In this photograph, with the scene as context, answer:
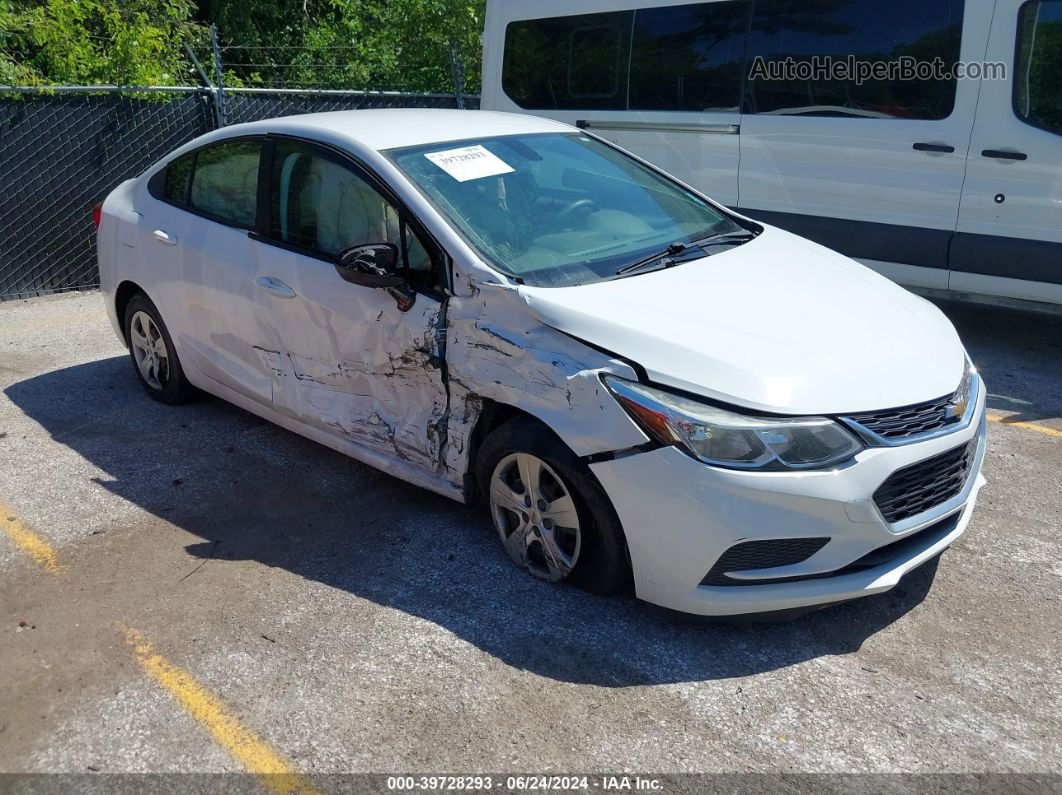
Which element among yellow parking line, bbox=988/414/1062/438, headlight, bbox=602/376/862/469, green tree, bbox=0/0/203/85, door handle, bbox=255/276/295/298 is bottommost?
yellow parking line, bbox=988/414/1062/438

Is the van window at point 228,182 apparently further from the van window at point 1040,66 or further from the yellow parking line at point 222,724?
the van window at point 1040,66

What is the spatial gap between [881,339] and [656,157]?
4.53 meters

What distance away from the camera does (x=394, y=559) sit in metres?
4.06

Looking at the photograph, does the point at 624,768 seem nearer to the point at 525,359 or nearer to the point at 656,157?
the point at 525,359

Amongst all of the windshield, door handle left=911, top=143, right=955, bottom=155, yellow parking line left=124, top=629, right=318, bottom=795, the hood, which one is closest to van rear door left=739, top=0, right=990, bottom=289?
door handle left=911, top=143, right=955, bottom=155

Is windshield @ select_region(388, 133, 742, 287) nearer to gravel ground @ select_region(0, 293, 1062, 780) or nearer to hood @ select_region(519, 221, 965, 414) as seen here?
hood @ select_region(519, 221, 965, 414)

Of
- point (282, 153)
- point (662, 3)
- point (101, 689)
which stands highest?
point (662, 3)

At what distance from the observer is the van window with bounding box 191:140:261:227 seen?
4.86 meters

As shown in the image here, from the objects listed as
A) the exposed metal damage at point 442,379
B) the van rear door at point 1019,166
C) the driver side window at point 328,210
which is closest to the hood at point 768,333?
the exposed metal damage at point 442,379

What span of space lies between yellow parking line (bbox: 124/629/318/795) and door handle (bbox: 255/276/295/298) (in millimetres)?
1591

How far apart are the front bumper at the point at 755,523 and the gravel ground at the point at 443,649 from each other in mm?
241

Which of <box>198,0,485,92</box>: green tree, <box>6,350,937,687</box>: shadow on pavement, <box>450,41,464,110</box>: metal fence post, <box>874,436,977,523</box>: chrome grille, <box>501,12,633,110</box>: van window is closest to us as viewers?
<box>874,436,977,523</box>: chrome grille

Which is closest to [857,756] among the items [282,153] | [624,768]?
[624,768]

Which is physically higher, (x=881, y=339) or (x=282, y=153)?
(x=282, y=153)
